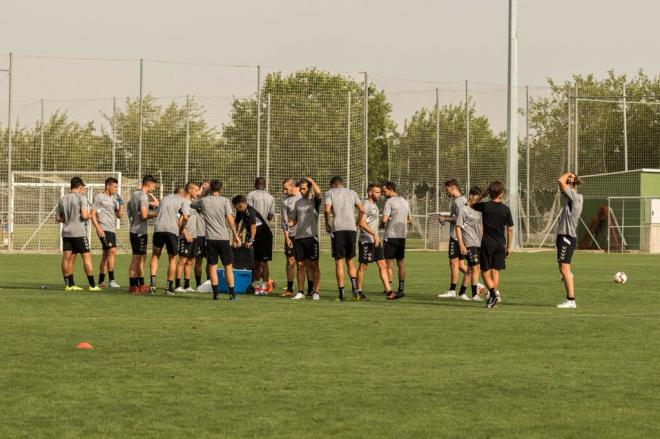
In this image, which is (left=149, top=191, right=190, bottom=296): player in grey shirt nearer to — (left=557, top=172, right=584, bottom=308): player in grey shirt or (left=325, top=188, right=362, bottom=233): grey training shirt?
(left=325, top=188, right=362, bottom=233): grey training shirt

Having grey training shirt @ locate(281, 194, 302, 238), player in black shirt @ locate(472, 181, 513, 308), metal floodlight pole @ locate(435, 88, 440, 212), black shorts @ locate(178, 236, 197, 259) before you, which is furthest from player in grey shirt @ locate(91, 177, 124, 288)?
metal floodlight pole @ locate(435, 88, 440, 212)

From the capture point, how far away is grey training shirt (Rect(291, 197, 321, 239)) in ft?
63.3

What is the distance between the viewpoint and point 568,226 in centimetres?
1770

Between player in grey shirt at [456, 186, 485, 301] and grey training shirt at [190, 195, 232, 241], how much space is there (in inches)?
147

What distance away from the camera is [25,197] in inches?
1598

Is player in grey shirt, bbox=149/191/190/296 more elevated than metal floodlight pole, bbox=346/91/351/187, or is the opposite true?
metal floodlight pole, bbox=346/91/351/187

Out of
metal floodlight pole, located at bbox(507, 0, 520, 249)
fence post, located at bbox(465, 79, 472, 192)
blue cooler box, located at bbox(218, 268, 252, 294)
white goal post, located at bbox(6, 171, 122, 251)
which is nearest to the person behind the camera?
blue cooler box, located at bbox(218, 268, 252, 294)

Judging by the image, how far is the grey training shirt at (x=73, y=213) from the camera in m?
20.5

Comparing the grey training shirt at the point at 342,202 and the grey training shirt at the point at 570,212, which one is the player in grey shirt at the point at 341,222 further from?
the grey training shirt at the point at 570,212

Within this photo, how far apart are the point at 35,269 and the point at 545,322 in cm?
1665

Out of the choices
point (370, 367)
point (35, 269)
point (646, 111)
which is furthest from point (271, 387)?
point (646, 111)

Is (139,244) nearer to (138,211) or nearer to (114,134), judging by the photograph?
(138,211)

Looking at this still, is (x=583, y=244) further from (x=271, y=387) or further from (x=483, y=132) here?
(x=271, y=387)

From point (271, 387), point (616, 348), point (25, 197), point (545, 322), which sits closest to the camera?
point (271, 387)
